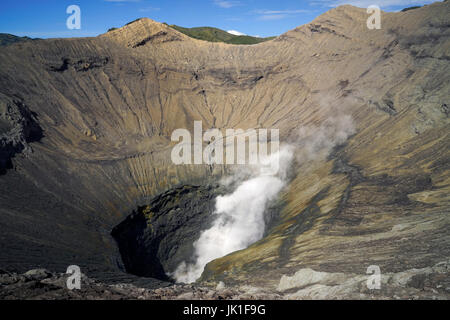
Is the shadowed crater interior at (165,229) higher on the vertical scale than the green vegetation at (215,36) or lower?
lower

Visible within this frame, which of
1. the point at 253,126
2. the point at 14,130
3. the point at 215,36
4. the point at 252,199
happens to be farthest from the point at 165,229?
the point at 215,36

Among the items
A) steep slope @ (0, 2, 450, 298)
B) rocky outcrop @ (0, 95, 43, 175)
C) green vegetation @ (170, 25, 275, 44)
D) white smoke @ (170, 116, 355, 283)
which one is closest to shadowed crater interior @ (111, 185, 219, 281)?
white smoke @ (170, 116, 355, 283)

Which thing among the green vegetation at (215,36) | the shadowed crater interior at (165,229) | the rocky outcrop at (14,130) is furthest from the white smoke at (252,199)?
the green vegetation at (215,36)

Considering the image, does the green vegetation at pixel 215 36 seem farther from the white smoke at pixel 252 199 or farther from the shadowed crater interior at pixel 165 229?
the shadowed crater interior at pixel 165 229

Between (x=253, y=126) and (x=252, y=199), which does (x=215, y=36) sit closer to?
(x=253, y=126)

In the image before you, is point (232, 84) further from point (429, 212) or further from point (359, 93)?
point (429, 212)
